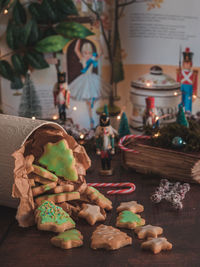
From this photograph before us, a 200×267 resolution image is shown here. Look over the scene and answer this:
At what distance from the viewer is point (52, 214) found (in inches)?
44.4

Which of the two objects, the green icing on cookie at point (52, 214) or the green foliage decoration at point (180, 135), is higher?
the green foliage decoration at point (180, 135)

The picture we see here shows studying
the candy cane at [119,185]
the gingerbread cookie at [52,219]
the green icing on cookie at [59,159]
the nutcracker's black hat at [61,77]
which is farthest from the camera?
the nutcracker's black hat at [61,77]

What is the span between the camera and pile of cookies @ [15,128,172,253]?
3.51 ft

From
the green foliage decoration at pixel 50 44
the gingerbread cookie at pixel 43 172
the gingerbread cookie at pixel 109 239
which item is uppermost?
the green foliage decoration at pixel 50 44

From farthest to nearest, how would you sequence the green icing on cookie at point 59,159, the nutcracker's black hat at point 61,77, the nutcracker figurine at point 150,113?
the nutcracker's black hat at point 61,77 → the nutcracker figurine at point 150,113 → the green icing on cookie at point 59,159

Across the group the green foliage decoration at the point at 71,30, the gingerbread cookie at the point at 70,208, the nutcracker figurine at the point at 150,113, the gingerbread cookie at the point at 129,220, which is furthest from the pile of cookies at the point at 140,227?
the green foliage decoration at the point at 71,30

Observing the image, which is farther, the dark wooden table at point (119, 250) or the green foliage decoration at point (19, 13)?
the green foliage decoration at point (19, 13)

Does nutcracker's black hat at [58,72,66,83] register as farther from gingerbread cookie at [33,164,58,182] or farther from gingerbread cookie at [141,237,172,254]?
gingerbread cookie at [141,237,172,254]

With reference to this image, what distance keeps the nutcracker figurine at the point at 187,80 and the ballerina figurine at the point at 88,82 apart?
13.8 inches

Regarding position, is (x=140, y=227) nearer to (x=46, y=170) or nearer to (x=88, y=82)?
(x=46, y=170)

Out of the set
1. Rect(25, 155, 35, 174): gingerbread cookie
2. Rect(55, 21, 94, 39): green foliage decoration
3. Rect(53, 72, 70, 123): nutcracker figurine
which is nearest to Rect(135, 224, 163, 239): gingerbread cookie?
Rect(25, 155, 35, 174): gingerbread cookie

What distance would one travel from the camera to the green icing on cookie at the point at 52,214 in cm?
112

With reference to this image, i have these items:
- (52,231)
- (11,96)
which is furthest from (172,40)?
(52,231)

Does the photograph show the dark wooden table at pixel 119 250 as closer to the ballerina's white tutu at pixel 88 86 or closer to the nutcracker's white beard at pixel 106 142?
the nutcracker's white beard at pixel 106 142
